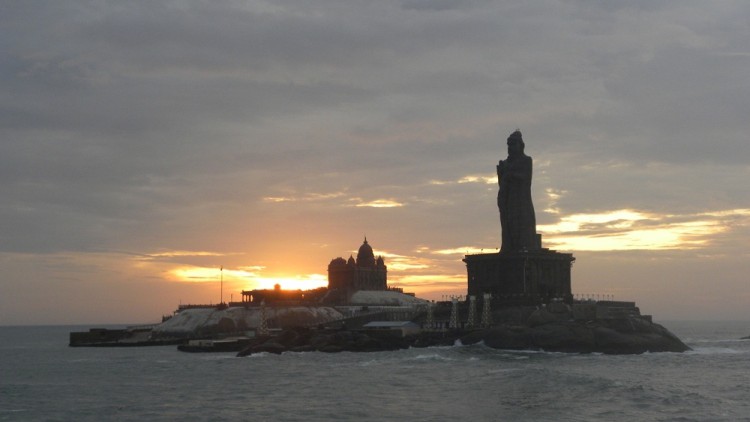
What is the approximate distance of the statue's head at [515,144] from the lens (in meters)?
167

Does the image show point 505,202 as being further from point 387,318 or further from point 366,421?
point 366,421

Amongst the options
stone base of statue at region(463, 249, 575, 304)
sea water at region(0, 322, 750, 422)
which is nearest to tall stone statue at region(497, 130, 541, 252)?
stone base of statue at region(463, 249, 575, 304)

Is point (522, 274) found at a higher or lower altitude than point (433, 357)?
higher

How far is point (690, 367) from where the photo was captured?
345ft

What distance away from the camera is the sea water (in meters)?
67.4

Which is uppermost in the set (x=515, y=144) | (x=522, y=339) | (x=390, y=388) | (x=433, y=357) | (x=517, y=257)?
(x=515, y=144)

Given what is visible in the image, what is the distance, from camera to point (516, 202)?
545 ft

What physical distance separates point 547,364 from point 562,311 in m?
33.4

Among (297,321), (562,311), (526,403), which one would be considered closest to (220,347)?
(297,321)

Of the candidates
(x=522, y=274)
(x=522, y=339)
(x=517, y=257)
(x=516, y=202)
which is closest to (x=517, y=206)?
(x=516, y=202)

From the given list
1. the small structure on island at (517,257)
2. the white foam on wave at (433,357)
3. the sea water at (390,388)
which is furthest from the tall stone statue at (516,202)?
the white foam on wave at (433,357)

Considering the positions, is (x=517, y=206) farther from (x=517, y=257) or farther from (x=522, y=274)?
(x=522, y=274)

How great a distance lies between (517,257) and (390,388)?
82.9 metres

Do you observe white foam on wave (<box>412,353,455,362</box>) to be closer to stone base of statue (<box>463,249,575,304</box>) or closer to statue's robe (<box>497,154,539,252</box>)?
stone base of statue (<box>463,249,575,304</box>)
